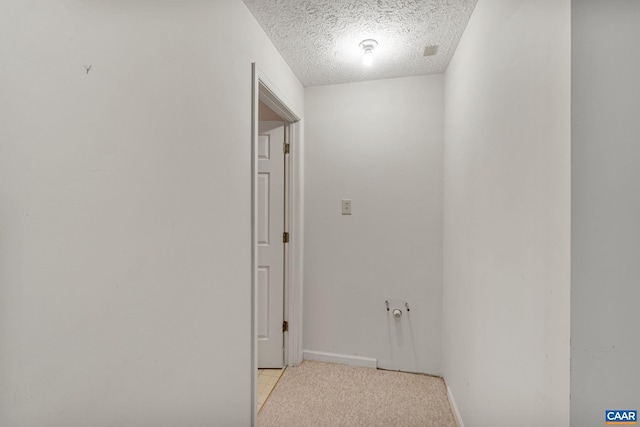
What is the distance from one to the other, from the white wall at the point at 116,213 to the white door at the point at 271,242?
1.01 metres

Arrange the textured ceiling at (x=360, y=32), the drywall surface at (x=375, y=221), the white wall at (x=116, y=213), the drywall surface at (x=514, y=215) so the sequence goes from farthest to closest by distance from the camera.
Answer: the drywall surface at (x=375, y=221) < the textured ceiling at (x=360, y=32) < the drywall surface at (x=514, y=215) < the white wall at (x=116, y=213)

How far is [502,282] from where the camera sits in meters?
1.12

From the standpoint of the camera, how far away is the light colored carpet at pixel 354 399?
5.77 ft

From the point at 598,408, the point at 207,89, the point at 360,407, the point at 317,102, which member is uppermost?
the point at 317,102

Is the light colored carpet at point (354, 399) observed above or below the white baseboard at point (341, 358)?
below

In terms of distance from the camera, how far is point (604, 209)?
68 centimetres

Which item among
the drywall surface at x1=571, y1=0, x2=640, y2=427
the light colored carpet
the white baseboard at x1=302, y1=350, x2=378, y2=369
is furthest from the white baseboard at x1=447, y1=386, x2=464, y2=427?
the drywall surface at x1=571, y1=0, x2=640, y2=427

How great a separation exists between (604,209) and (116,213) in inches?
47.9

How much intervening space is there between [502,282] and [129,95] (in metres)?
1.40

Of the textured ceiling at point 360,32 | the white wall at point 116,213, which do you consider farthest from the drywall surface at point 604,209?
the white wall at point 116,213

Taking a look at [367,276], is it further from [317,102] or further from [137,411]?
[137,411]

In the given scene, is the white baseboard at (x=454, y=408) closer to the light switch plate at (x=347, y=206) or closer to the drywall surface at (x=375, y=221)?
the drywall surface at (x=375, y=221)

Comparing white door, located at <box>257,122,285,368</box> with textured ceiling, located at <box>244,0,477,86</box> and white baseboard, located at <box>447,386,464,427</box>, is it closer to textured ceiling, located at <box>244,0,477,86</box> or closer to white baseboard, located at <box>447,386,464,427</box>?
textured ceiling, located at <box>244,0,477,86</box>

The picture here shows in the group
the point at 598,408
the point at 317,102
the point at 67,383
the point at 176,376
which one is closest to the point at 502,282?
the point at 598,408
